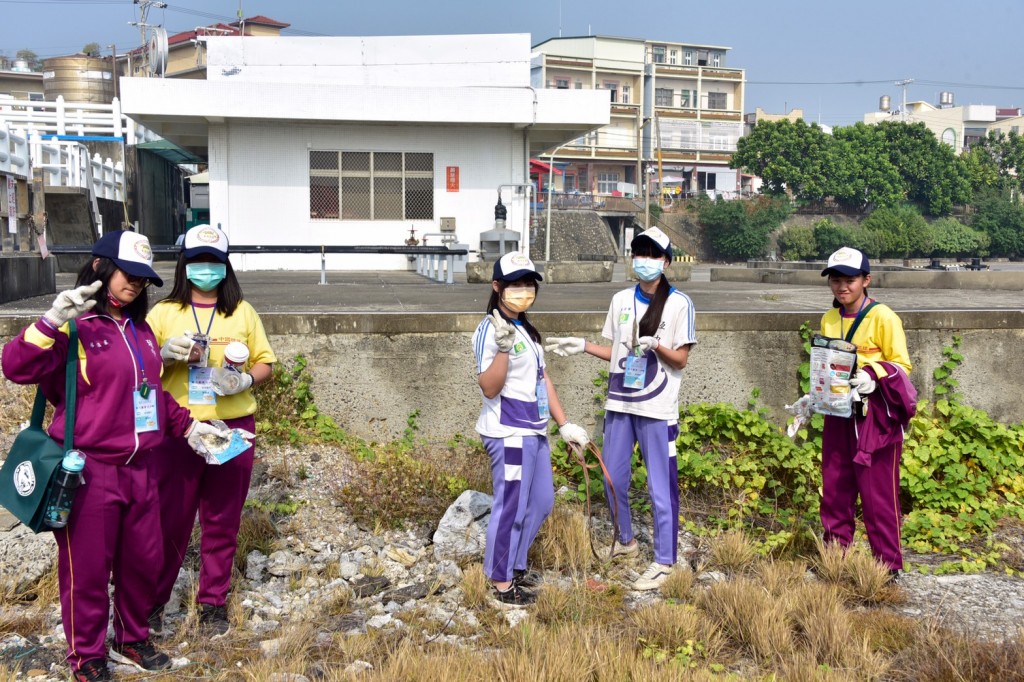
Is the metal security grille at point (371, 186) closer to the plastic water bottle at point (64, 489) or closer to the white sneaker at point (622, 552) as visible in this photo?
the white sneaker at point (622, 552)

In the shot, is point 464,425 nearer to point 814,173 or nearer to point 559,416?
point 559,416

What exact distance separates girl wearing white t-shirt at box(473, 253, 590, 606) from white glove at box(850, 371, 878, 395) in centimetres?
140

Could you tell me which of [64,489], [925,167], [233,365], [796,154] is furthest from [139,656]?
[925,167]

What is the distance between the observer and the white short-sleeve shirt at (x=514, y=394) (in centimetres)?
Answer: 480

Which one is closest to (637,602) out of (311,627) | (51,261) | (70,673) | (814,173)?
(311,627)

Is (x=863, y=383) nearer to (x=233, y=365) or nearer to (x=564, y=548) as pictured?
(x=564, y=548)

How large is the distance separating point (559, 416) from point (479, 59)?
698 inches

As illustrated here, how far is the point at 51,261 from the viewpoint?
36.7 ft

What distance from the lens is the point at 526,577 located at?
5527 mm

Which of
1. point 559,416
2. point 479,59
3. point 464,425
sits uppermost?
point 479,59

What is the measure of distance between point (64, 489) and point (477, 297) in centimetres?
812

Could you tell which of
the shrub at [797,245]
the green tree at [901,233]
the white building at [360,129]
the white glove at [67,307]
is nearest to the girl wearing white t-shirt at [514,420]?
the white glove at [67,307]

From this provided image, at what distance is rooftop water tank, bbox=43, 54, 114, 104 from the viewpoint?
63.5m

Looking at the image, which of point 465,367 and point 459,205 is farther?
point 459,205
